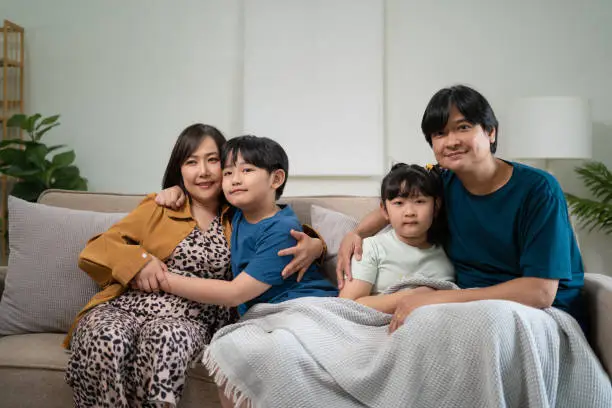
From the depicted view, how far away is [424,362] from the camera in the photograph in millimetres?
1296

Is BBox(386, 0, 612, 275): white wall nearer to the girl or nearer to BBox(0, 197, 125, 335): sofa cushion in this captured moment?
the girl

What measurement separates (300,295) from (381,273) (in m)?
0.24

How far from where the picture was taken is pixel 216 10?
12.4 feet

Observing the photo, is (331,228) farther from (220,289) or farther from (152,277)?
(152,277)

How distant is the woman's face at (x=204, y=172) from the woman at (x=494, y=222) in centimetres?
64

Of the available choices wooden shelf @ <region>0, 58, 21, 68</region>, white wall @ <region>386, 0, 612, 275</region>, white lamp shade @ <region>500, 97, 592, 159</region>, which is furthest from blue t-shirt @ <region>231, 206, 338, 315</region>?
wooden shelf @ <region>0, 58, 21, 68</region>

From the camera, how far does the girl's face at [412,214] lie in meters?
1.69

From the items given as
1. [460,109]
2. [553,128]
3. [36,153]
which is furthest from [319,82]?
[460,109]

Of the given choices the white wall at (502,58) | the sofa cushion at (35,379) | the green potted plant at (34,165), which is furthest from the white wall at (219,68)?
the sofa cushion at (35,379)

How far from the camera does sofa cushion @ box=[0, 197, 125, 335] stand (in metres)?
1.94

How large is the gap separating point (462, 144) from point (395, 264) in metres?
0.39

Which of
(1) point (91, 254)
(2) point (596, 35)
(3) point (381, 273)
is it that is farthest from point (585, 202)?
(1) point (91, 254)

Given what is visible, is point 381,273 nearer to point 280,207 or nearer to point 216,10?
point 280,207

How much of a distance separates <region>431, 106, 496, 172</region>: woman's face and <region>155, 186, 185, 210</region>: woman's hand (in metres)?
0.79
